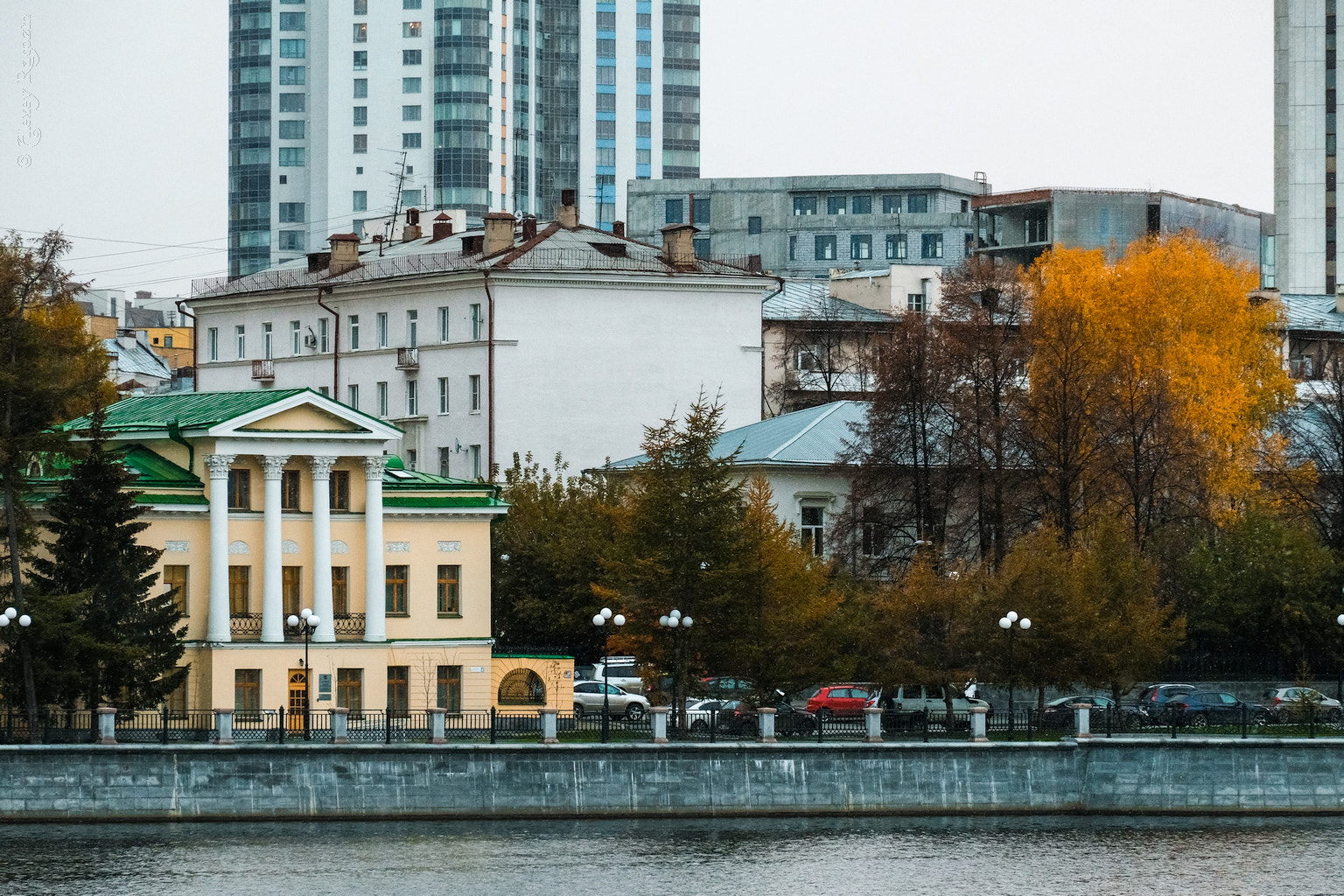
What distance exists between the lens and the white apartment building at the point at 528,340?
84.2m

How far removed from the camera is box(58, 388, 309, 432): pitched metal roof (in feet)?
199

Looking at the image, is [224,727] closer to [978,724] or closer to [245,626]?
[245,626]

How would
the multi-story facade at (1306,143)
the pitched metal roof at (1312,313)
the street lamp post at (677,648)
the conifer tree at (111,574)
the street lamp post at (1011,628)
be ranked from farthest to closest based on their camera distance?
the multi-story facade at (1306,143), the pitched metal roof at (1312,313), the street lamp post at (1011,628), the street lamp post at (677,648), the conifer tree at (111,574)

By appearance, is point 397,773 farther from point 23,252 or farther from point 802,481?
point 802,481

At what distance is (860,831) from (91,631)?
17402 mm

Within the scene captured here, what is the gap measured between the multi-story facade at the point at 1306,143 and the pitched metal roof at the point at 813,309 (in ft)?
162

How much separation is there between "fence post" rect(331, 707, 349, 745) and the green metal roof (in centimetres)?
1122

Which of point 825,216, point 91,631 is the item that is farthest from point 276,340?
point 825,216

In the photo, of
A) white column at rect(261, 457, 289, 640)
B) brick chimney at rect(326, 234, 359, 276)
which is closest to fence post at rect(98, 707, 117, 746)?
white column at rect(261, 457, 289, 640)

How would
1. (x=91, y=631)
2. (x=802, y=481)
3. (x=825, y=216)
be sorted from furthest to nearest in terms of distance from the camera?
(x=825, y=216), (x=802, y=481), (x=91, y=631)

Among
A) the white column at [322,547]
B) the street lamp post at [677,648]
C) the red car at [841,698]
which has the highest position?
the white column at [322,547]

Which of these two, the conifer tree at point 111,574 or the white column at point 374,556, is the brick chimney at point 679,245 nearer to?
the white column at point 374,556

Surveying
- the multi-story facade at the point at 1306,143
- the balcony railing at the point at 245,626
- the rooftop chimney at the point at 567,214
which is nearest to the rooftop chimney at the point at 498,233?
the rooftop chimney at the point at 567,214

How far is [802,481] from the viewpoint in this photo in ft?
247
